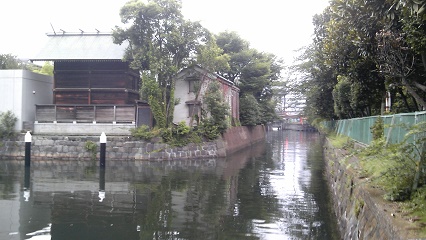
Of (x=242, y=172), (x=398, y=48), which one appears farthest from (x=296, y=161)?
(x=398, y=48)

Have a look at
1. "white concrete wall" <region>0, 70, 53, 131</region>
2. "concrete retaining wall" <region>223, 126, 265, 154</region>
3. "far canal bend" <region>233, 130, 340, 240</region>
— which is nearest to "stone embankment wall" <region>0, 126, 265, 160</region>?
"white concrete wall" <region>0, 70, 53, 131</region>

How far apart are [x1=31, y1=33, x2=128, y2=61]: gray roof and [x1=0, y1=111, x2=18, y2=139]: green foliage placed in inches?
209

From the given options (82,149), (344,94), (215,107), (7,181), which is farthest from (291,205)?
(82,149)

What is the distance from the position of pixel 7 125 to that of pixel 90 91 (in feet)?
21.2

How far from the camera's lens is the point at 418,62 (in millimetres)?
11344

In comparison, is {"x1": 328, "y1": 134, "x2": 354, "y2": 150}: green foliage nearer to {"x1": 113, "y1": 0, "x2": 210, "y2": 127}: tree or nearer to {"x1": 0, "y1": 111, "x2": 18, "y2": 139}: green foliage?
{"x1": 113, "y1": 0, "x2": 210, "y2": 127}: tree

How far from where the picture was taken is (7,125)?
27750 millimetres

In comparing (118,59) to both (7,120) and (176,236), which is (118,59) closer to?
(7,120)

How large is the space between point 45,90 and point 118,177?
16.3 m

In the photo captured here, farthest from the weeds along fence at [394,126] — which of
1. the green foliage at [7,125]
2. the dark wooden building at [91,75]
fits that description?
the green foliage at [7,125]

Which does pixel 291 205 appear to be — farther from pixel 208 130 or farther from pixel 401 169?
pixel 208 130

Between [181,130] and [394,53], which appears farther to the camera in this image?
[181,130]

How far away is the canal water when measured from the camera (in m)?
10.4

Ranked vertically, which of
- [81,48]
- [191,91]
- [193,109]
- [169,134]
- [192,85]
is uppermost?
[81,48]
